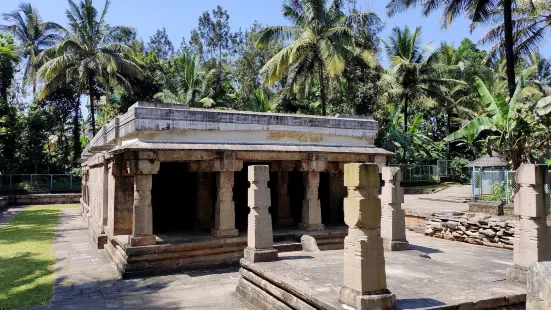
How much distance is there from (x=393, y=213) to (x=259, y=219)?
3.18m

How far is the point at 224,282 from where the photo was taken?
26.9 feet

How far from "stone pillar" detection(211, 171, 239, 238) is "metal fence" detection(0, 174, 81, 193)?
66.7ft

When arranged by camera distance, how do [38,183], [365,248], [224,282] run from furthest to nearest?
1. [38,183]
2. [224,282]
3. [365,248]

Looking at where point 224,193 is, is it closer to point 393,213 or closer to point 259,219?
point 259,219

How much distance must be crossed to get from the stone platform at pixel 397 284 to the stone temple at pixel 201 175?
7.69 ft

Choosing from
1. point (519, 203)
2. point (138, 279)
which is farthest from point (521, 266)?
point (138, 279)

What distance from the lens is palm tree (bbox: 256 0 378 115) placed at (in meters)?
18.9

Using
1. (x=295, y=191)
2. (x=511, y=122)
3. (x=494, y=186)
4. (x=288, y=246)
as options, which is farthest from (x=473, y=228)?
(x=288, y=246)

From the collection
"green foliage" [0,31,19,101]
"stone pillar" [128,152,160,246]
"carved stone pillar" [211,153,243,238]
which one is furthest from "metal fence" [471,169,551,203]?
"green foliage" [0,31,19,101]

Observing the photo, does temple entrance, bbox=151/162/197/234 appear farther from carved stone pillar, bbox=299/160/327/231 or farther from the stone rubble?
the stone rubble

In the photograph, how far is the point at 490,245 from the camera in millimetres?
11609

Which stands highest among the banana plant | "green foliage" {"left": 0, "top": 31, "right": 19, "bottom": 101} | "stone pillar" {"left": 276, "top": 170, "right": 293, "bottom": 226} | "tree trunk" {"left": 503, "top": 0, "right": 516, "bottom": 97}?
"green foliage" {"left": 0, "top": 31, "right": 19, "bottom": 101}

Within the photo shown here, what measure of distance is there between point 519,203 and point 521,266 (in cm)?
92

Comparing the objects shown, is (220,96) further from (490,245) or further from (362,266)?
(362,266)
